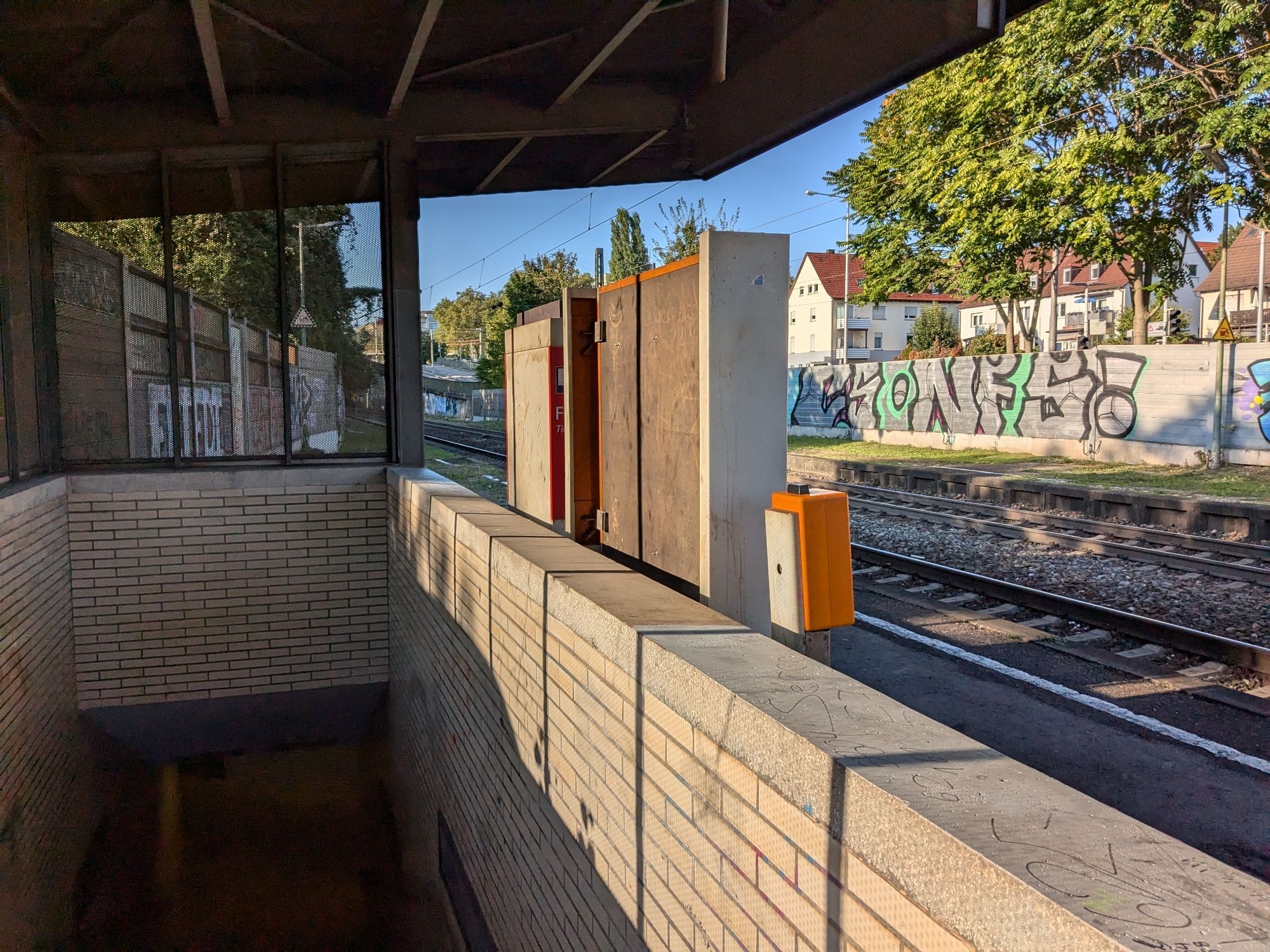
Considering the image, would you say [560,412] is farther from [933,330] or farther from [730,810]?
[933,330]

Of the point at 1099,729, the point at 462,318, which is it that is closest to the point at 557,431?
the point at 1099,729

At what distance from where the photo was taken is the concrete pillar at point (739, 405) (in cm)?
424

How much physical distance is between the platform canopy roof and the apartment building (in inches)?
2302

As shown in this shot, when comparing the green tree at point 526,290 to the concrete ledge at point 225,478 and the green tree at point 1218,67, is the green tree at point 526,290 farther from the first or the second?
the concrete ledge at point 225,478

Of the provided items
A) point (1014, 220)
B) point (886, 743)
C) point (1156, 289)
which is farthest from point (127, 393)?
point (1156, 289)

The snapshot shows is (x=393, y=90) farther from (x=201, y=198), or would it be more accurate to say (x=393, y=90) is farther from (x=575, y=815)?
(x=575, y=815)

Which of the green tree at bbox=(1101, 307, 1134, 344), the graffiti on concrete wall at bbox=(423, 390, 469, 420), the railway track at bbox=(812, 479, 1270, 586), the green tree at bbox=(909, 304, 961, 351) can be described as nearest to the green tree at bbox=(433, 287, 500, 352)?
the graffiti on concrete wall at bbox=(423, 390, 469, 420)

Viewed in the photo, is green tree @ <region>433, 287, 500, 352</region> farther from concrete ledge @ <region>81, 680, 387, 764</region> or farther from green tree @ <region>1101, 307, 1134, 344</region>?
concrete ledge @ <region>81, 680, 387, 764</region>

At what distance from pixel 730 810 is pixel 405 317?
7153 millimetres

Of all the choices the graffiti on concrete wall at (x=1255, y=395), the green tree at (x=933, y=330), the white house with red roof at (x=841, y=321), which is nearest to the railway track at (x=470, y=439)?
the graffiti on concrete wall at (x=1255, y=395)

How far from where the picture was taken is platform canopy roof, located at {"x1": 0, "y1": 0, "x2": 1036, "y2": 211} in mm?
6090

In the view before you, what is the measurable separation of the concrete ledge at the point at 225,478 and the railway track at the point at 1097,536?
8.34m

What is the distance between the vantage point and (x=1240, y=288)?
61062 mm

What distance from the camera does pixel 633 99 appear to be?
27.3 feet
